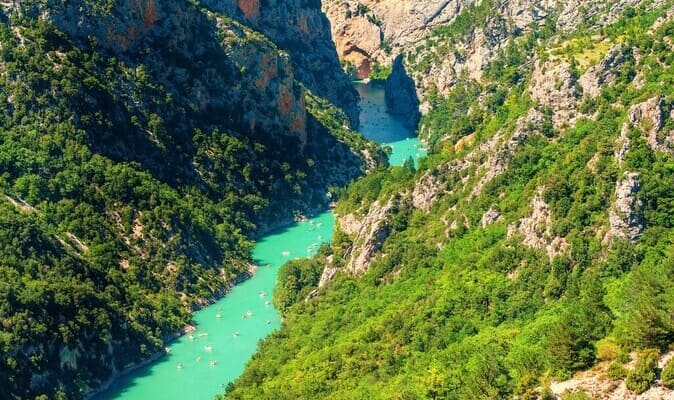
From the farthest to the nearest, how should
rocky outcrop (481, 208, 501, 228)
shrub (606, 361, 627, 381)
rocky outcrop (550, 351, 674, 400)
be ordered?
rocky outcrop (481, 208, 501, 228) → shrub (606, 361, 627, 381) → rocky outcrop (550, 351, 674, 400)

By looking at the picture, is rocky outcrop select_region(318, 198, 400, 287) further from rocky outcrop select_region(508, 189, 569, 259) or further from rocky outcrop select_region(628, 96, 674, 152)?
rocky outcrop select_region(628, 96, 674, 152)

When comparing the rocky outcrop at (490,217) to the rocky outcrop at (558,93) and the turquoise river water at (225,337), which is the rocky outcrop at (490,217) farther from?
the turquoise river water at (225,337)

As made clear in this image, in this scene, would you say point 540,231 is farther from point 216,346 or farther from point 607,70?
point 216,346

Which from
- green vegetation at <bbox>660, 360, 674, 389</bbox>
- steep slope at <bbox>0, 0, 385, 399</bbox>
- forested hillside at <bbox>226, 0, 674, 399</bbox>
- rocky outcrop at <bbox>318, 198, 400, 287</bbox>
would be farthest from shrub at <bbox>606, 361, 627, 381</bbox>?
steep slope at <bbox>0, 0, 385, 399</bbox>

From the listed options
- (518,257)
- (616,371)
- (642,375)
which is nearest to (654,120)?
(518,257)

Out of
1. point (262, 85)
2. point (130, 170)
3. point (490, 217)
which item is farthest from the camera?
point (262, 85)

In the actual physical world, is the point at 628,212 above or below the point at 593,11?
below

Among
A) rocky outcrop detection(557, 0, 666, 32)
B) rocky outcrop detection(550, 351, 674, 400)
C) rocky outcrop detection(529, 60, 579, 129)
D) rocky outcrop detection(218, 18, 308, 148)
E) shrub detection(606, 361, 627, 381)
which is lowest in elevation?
rocky outcrop detection(550, 351, 674, 400)
